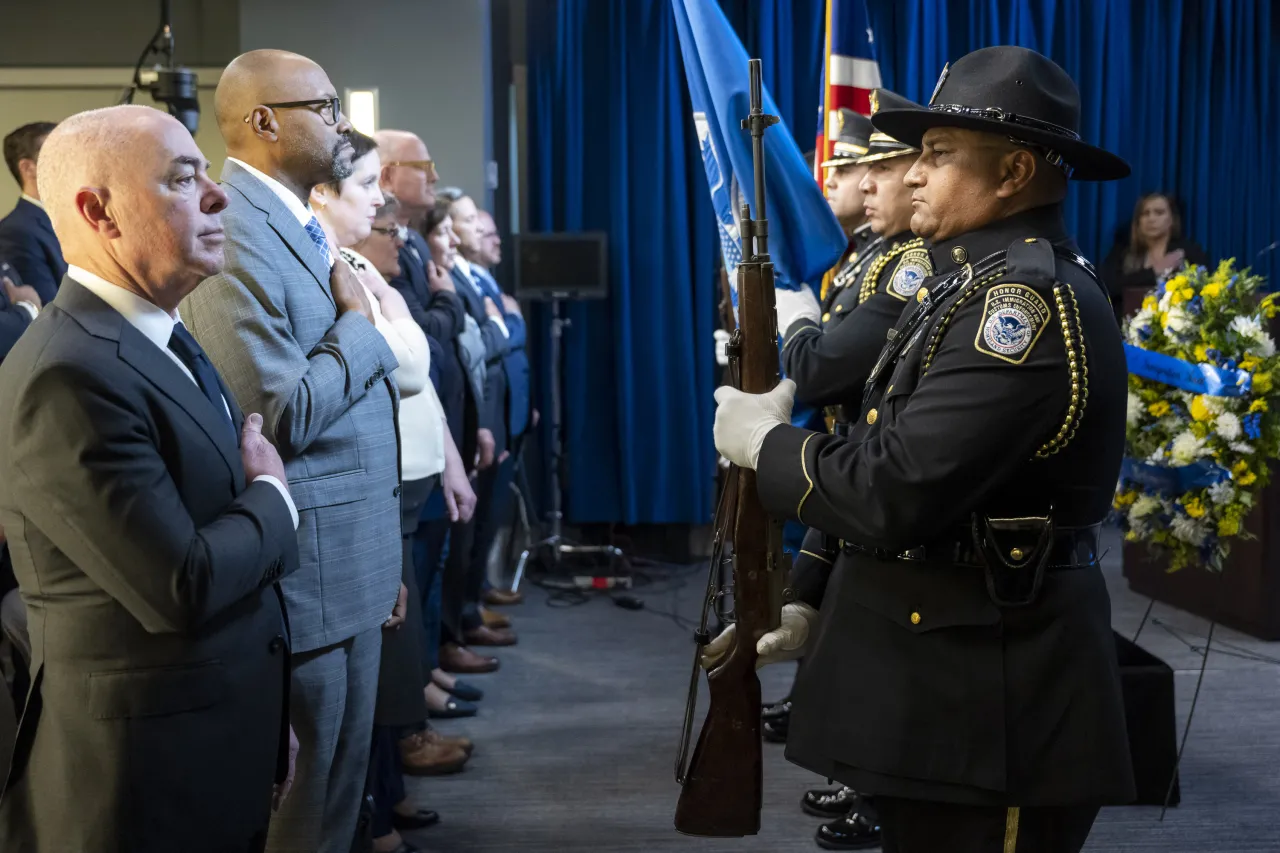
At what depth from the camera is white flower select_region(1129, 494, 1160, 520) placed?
3170mm

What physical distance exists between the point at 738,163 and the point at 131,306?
146 cm

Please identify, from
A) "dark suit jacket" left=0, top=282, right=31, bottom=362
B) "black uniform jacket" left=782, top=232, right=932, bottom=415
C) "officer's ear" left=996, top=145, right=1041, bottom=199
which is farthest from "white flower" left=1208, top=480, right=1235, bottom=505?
"dark suit jacket" left=0, top=282, right=31, bottom=362

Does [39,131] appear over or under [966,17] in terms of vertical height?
under

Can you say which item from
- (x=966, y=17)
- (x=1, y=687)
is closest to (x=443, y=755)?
(x=1, y=687)

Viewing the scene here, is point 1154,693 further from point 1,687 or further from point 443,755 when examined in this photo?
point 1,687

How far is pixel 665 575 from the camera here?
18.8 feet

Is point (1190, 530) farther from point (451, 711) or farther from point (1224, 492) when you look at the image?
point (451, 711)

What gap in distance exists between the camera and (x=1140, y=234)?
6172 mm

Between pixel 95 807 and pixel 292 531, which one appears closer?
pixel 95 807

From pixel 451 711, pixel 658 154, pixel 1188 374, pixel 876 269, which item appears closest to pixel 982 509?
pixel 876 269

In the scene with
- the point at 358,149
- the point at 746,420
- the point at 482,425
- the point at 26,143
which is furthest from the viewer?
the point at 482,425

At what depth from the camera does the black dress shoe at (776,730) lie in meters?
3.48

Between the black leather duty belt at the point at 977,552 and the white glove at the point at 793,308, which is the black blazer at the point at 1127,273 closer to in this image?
the white glove at the point at 793,308

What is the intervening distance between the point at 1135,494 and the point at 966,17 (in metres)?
3.71
